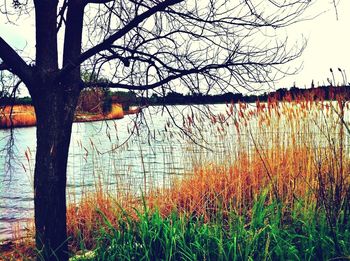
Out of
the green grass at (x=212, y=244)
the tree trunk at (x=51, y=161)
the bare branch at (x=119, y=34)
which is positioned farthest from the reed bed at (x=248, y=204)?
the bare branch at (x=119, y=34)

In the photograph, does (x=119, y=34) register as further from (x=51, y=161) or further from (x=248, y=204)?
(x=248, y=204)

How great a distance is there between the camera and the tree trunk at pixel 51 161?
4.03 m

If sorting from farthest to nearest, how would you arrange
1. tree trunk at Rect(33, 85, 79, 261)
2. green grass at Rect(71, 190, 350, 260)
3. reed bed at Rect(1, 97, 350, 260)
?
tree trunk at Rect(33, 85, 79, 261)
reed bed at Rect(1, 97, 350, 260)
green grass at Rect(71, 190, 350, 260)

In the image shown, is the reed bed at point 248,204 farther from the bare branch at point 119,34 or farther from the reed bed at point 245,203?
the bare branch at point 119,34

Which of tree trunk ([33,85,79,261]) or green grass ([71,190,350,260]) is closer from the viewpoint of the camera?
green grass ([71,190,350,260])

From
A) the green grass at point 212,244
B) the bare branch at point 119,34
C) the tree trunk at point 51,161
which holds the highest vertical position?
the bare branch at point 119,34

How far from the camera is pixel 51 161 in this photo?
13.2 feet

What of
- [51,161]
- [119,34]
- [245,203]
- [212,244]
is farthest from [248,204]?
[119,34]

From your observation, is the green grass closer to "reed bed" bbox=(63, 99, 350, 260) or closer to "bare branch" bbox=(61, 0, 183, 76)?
"reed bed" bbox=(63, 99, 350, 260)

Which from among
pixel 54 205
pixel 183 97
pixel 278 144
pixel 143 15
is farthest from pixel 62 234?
pixel 278 144

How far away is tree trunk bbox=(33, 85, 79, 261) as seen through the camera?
403 centimetres

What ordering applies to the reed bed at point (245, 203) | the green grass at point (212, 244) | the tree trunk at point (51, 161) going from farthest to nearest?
1. the tree trunk at point (51, 161)
2. the reed bed at point (245, 203)
3. the green grass at point (212, 244)

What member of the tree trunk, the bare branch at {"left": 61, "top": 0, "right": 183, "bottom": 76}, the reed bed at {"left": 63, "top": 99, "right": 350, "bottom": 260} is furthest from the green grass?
the bare branch at {"left": 61, "top": 0, "right": 183, "bottom": 76}

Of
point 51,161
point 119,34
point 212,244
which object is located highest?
point 119,34
